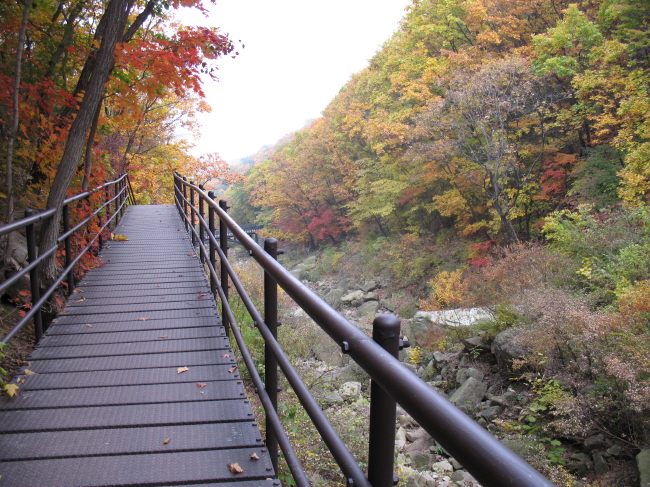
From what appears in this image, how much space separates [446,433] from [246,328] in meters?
6.48

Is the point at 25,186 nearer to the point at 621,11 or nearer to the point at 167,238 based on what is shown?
the point at 167,238

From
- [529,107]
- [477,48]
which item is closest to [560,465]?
[529,107]

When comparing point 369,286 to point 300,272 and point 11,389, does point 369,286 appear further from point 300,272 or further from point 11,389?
point 11,389

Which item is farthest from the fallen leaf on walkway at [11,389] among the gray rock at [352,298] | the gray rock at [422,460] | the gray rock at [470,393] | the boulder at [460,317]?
the gray rock at [352,298]

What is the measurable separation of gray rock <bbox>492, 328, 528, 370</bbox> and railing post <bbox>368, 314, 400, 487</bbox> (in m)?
8.56

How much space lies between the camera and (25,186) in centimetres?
626

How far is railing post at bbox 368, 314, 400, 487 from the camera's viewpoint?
1010mm

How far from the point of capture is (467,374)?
9.80 metres

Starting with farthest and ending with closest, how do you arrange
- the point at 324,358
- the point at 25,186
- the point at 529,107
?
the point at 529,107 → the point at 324,358 → the point at 25,186

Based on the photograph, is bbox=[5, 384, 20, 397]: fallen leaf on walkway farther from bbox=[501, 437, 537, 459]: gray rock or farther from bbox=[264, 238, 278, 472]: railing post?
bbox=[501, 437, 537, 459]: gray rock

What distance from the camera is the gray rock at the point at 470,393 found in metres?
8.78

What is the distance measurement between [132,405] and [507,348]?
8246mm

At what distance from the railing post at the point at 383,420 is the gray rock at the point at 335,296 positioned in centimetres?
2117

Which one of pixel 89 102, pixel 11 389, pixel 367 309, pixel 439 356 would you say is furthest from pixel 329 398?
pixel 367 309
